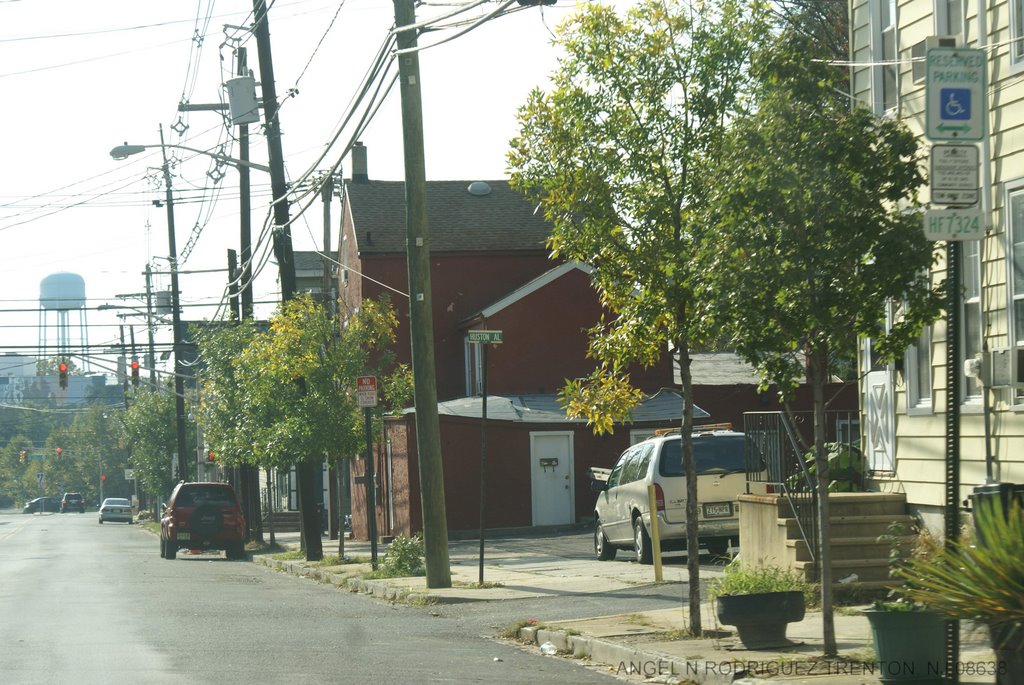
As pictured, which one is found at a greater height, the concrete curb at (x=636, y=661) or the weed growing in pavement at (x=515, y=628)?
the concrete curb at (x=636, y=661)

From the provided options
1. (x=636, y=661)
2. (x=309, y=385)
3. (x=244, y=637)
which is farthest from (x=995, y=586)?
(x=309, y=385)

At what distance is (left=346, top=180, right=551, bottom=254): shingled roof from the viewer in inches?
1617

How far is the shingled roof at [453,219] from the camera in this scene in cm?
4106

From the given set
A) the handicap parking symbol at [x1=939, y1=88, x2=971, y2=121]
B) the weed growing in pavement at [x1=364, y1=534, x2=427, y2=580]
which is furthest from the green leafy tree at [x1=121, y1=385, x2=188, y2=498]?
the handicap parking symbol at [x1=939, y1=88, x2=971, y2=121]

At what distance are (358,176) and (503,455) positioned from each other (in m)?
15.9

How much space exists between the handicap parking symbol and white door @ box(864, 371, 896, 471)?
7.40m

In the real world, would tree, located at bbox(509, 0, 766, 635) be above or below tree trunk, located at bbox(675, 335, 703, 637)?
above

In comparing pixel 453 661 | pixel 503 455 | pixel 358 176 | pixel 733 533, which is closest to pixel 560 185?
pixel 453 661

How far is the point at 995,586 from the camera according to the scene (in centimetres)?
728

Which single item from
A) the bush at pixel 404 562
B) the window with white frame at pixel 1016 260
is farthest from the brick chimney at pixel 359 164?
the window with white frame at pixel 1016 260

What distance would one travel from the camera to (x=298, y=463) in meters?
27.7

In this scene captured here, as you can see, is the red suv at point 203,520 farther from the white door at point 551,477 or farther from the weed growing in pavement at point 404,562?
the weed growing in pavement at point 404,562

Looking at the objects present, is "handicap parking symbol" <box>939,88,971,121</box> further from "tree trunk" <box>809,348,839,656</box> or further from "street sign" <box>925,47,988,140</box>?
"tree trunk" <box>809,348,839,656</box>

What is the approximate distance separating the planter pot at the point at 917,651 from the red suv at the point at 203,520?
2574 centimetres
